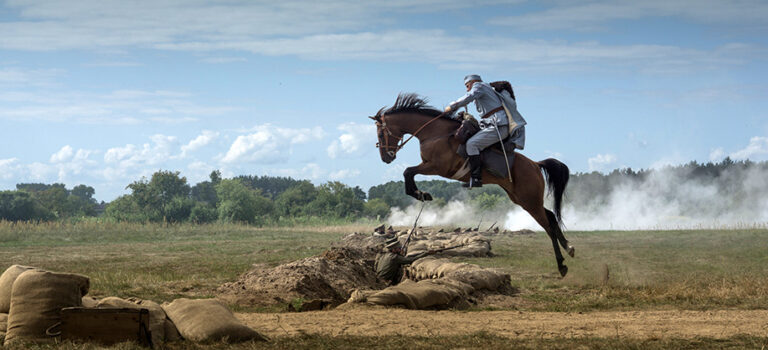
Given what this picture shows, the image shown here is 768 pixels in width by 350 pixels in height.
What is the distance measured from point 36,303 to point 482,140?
780cm

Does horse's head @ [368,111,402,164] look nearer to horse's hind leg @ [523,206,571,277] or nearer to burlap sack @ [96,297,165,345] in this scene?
horse's hind leg @ [523,206,571,277]

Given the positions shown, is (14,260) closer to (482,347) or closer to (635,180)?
(482,347)

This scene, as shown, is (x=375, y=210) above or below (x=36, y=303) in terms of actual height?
above

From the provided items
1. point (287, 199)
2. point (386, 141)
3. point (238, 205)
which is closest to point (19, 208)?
point (238, 205)

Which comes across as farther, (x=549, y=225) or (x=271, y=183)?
(x=271, y=183)

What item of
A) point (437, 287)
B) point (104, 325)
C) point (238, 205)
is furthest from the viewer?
point (238, 205)

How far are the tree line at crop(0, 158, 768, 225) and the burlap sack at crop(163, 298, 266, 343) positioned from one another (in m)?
53.0

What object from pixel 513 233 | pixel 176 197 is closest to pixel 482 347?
pixel 513 233

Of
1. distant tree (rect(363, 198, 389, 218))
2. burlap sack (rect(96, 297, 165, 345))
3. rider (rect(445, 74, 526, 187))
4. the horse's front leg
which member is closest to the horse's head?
the horse's front leg

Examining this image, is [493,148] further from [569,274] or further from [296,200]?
[296,200]

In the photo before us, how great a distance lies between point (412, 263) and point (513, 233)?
78.7 feet

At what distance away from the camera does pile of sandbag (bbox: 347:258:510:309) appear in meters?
11.0

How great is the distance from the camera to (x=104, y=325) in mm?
7805

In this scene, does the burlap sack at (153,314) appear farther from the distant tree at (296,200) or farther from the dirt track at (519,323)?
the distant tree at (296,200)
